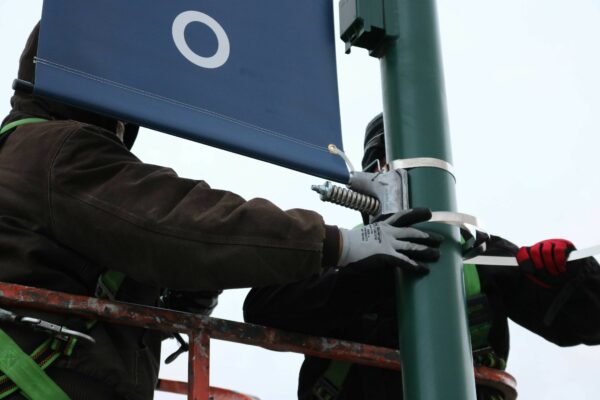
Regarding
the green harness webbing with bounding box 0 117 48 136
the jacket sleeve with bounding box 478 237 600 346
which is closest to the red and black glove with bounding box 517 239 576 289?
the jacket sleeve with bounding box 478 237 600 346

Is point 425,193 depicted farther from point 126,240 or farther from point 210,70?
point 126,240

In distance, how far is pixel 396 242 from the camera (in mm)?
2662

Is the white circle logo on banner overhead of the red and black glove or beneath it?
overhead

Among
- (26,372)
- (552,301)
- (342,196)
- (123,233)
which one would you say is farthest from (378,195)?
(552,301)

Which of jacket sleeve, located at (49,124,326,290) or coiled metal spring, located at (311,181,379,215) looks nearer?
jacket sleeve, located at (49,124,326,290)

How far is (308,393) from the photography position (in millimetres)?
3807

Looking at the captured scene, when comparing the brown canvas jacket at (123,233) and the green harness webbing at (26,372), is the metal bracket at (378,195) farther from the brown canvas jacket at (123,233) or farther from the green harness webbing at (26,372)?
the green harness webbing at (26,372)

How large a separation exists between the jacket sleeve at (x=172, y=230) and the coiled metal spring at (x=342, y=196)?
12cm

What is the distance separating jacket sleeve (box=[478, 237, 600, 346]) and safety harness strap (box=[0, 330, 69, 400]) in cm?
214

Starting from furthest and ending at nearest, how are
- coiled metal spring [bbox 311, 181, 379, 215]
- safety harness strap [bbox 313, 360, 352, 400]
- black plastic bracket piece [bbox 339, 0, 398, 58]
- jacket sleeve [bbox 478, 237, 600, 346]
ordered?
1. jacket sleeve [bbox 478, 237, 600, 346]
2. safety harness strap [bbox 313, 360, 352, 400]
3. black plastic bracket piece [bbox 339, 0, 398, 58]
4. coiled metal spring [bbox 311, 181, 379, 215]

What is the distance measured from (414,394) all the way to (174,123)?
1.10m

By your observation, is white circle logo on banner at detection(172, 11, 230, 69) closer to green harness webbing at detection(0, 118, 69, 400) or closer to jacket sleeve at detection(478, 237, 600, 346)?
green harness webbing at detection(0, 118, 69, 400)

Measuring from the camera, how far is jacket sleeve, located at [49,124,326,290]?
256 cm

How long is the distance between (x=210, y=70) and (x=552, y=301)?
1992mm
